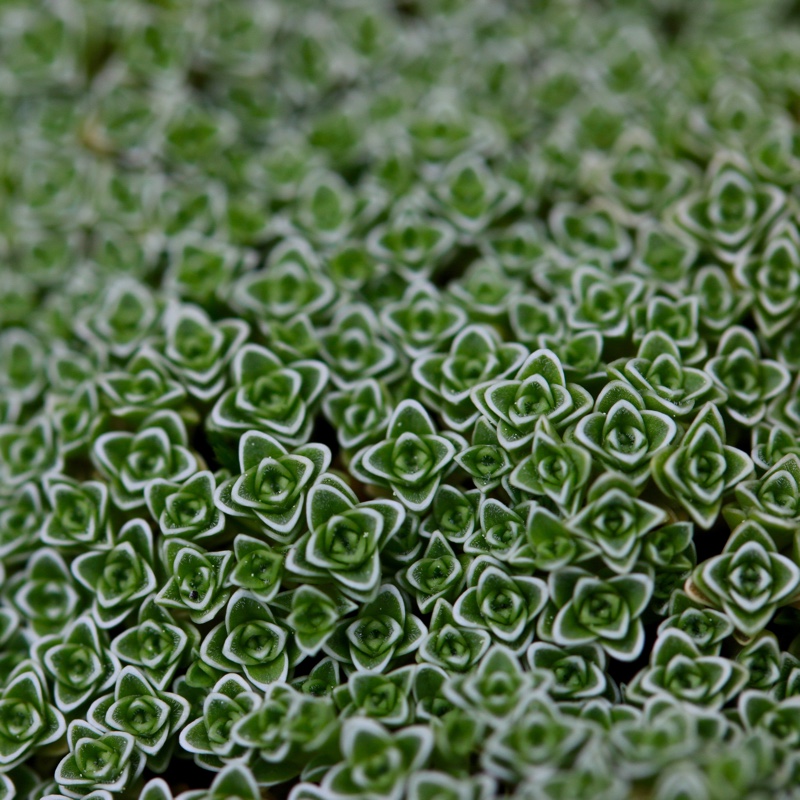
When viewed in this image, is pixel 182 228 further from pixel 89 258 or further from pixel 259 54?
pixel 259 54

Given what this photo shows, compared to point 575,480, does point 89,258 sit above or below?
below

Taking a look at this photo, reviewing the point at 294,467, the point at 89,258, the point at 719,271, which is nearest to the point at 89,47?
the point at 89,258

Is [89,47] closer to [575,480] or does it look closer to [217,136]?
[217,136]

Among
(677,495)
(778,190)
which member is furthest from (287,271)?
(778,190)

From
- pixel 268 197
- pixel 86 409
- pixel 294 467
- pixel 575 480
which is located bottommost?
pixel 86 409

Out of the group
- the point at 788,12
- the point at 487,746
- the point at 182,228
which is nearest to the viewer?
the point at 487,746

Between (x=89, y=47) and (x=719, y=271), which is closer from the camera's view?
(x=719, y=271)

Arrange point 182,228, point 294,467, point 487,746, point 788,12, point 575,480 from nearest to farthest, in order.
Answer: point 487,746 < point 575,480 < point 294,467 < point 182,228 < point 788,12
